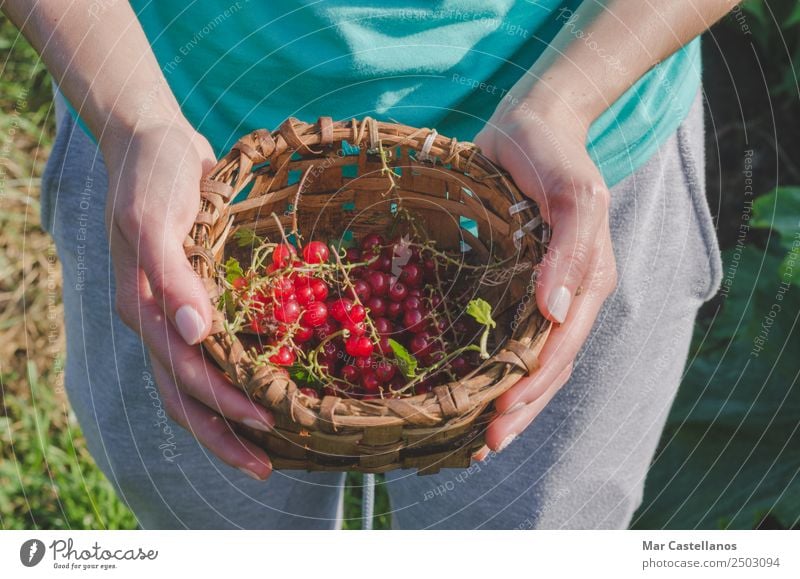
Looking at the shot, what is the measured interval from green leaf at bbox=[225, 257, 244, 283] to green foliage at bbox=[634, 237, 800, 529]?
2.88 ft

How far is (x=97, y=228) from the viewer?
88 centimetres

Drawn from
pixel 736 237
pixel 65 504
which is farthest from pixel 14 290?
pixel 736 237

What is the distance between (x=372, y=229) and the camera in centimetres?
88

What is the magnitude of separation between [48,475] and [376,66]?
41.7 inches

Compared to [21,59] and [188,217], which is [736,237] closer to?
[188,217]

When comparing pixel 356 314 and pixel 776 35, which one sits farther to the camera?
pixel 776 35

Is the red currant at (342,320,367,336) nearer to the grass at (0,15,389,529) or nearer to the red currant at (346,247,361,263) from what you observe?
the red currant at (346,247,361,263)

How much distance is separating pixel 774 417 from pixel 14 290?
1518 mm

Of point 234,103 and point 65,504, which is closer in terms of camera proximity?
point 234,103

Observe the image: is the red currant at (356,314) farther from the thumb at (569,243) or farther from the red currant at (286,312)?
the thumb at (569,243)

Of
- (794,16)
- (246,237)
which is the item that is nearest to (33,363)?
(246,237)

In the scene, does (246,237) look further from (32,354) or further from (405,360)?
(32,354)

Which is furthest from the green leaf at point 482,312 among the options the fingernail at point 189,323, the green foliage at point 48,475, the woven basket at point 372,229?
the green foliage at point 48,475

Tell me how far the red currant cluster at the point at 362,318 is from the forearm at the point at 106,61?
0.18 meters
